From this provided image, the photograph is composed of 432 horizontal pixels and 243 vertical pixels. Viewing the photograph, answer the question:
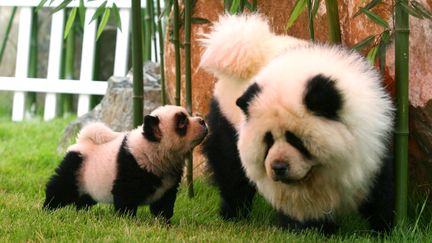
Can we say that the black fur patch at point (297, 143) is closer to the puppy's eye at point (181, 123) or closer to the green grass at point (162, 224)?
the green grass at point (162, 224)

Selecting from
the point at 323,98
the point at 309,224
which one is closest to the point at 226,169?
the point at 309,224

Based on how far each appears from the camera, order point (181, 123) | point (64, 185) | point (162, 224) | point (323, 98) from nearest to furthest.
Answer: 1. point (323, 98)
2. point (162, 224)
3. point (181, 123)
4. point (64, 185)

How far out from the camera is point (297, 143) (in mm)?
3299

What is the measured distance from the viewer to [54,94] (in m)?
9.66

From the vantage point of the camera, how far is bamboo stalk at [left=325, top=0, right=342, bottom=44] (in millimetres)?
3844

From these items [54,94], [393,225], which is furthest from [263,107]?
[54,94]

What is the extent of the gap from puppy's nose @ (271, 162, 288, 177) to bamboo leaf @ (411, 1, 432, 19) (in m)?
0.99

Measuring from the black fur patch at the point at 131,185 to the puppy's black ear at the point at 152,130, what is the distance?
5.5 inches

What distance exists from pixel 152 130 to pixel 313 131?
1105 millimetres

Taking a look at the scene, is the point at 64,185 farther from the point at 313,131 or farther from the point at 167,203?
the point at 313,131

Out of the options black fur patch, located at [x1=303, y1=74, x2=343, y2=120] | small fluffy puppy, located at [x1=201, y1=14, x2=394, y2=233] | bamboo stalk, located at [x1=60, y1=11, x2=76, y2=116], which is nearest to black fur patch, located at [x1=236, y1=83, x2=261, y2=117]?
small fluffy puppy, located at [x1=201, y1=14, x2=394, y2=233]

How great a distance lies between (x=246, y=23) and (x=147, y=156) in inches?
36.3

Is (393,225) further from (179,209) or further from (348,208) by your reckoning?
(179,209)

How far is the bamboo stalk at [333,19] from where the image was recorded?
3.84 m
